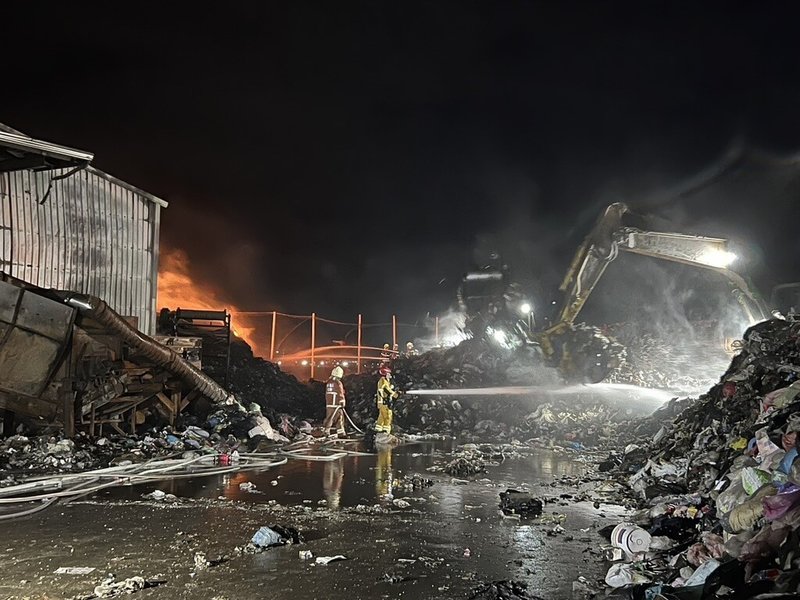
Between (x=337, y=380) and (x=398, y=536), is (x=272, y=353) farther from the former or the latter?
(x=398, y=536)

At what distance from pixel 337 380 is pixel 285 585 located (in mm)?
9761

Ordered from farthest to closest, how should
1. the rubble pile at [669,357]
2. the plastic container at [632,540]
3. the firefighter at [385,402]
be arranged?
the rubble pile at [669,357]
the firefighter at [385,402]
the plastic container at [632,540]

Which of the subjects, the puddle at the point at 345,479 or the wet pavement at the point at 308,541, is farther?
the puddle at the point at 345,479

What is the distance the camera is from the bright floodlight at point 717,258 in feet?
42.3

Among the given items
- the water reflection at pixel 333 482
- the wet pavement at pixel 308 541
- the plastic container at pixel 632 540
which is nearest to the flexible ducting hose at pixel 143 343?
the wet pavement at pixel 308 541

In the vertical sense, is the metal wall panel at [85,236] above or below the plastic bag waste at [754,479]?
above

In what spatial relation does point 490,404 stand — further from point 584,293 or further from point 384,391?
point 584,293

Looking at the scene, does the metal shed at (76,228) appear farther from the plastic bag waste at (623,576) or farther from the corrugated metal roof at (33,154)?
the plastic bag waste at (623,576)

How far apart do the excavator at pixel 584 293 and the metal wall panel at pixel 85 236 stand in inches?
364

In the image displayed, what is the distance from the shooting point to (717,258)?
512 inches

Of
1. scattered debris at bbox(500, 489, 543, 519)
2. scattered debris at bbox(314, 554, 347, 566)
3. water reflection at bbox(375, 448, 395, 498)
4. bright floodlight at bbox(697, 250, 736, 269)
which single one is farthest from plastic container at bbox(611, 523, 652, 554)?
bright floodlight at bbox(697, 250, 736, 269)

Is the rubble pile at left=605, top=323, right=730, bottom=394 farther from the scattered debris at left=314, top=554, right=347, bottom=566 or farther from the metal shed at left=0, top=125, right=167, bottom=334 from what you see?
the scattered debris at left=314, top=554, right=347, bottom=566

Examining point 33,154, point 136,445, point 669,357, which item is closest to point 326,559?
point 136,445

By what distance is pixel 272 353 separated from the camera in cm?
2134
